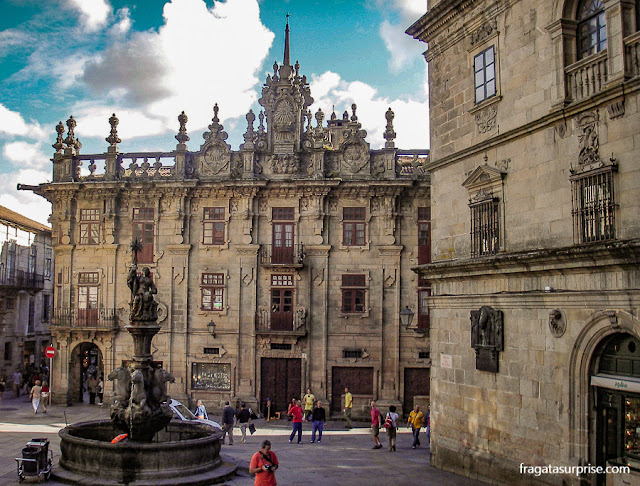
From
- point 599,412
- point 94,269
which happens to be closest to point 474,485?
point 599,412

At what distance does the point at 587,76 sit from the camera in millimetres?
13227

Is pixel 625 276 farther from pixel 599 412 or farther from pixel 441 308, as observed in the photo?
pixel 441 308

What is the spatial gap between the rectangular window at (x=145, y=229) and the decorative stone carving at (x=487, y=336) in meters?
19.2

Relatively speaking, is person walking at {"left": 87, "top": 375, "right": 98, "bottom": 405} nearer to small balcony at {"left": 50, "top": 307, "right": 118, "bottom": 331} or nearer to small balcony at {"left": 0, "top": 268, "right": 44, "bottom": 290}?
small balcony at {"left": 50, "top": 307, "right": 118, "bottom": 331}

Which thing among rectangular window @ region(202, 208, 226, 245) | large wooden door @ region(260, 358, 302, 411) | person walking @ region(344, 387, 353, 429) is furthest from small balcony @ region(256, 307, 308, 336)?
rectangular window @ region(202, 208, 226, 245)

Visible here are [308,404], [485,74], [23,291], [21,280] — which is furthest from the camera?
[23,291]

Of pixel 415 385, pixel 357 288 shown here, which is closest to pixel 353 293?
pixel 357 288

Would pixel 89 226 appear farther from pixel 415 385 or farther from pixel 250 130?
pixel 415 385

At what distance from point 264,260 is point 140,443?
1673 centimetres

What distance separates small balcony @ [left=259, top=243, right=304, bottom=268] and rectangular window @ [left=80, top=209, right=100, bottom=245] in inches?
322

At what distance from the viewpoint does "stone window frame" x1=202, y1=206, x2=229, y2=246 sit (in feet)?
102

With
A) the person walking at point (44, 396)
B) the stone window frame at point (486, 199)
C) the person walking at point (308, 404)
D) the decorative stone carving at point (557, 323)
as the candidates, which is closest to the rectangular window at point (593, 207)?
the decorative stone carving at point (557, 323)

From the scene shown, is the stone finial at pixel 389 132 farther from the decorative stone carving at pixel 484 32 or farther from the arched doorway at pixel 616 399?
the arched doorway at pixel 616 399

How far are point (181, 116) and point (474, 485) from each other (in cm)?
2316
